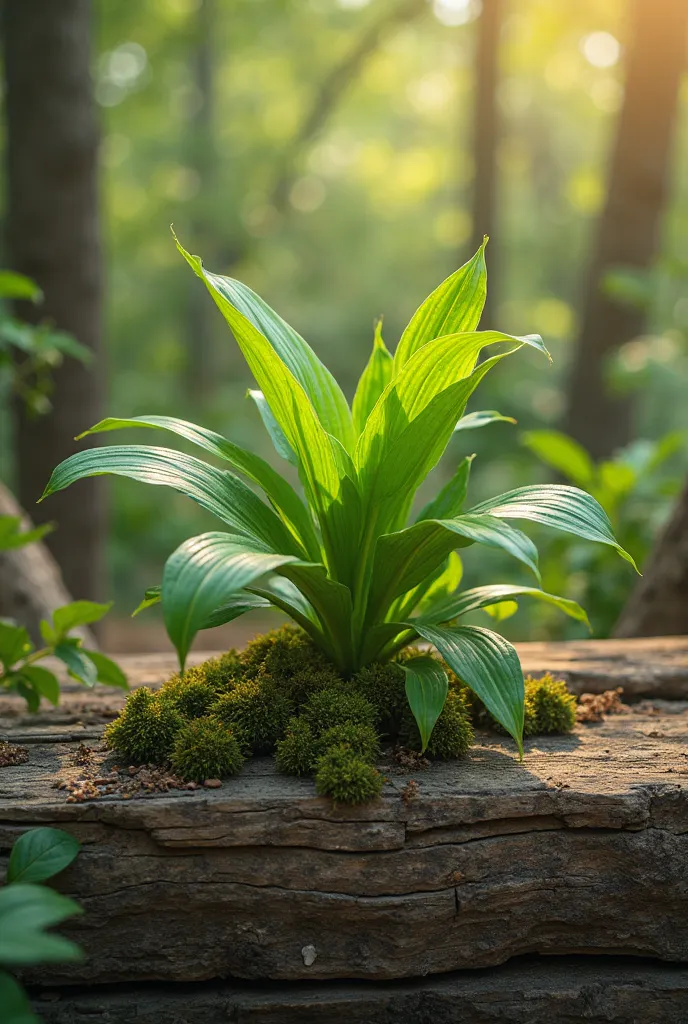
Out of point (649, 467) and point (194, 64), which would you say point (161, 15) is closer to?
point (194, 64)

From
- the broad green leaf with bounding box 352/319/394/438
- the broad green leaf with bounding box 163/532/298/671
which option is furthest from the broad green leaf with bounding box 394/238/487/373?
the broad green leaf with bounding box 163/532/298/671

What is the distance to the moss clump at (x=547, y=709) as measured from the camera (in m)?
1.97

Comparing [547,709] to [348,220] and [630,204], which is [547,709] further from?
[348,220]

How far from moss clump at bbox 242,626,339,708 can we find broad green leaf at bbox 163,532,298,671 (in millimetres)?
450

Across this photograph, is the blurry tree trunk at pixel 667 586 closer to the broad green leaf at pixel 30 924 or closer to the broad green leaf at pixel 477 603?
the broad green leaf at pixel 477 603

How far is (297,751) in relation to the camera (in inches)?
65.4

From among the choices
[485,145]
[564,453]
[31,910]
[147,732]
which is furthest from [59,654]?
[485,145]

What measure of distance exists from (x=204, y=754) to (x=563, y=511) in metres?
0.86

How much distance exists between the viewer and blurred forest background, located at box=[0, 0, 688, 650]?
12.6 feet

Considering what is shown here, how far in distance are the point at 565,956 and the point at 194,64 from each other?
1133cm

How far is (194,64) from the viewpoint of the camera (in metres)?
10.5

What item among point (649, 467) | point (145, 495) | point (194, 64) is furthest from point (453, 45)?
point (649, 467)

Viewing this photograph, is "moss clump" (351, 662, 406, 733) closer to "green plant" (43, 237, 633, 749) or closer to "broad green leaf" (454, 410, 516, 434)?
"green plant" (43, 237, 633, 749)

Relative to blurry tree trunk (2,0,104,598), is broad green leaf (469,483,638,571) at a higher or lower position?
lower
